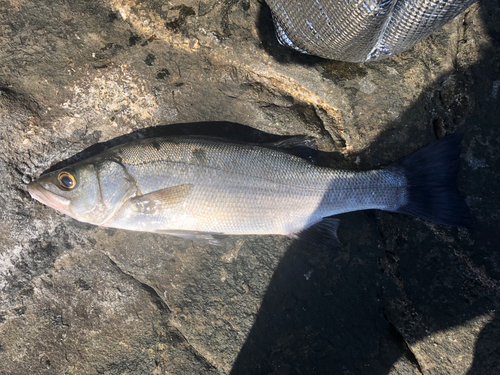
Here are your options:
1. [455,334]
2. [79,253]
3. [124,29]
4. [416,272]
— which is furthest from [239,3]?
[455,334]

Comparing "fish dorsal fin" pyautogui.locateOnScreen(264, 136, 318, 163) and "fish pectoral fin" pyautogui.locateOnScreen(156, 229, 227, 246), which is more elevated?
"fish dorsal fin" pyautogui.locateOnScreen(264, 136, 318, 163)

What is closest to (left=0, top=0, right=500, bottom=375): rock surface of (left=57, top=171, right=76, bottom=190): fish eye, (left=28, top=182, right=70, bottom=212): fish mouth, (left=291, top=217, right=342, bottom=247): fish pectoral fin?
(left=291, top=217, right=342, bottom=247): fish pectoral fin

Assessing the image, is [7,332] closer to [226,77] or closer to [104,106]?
[104,106]

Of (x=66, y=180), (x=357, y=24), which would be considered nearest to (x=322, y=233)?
(x=357, y=24)

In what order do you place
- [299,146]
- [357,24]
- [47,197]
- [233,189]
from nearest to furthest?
[357,24] → [47,197] → [233,189] → [299,146]

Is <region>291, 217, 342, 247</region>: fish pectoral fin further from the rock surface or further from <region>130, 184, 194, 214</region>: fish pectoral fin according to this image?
<region>130, 184, 194, 214</region>: fish pectoral fin

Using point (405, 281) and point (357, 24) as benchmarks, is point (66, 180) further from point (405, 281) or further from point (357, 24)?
point (405, 281)

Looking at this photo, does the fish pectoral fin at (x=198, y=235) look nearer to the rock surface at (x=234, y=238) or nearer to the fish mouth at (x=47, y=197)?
the rock surface at (x=234, y=238)
